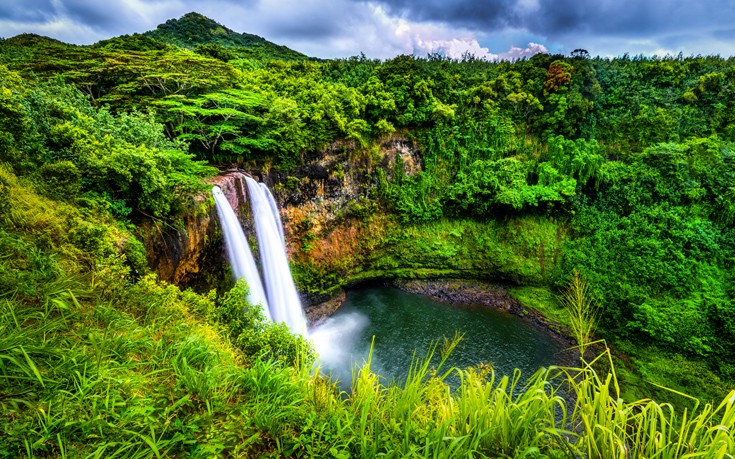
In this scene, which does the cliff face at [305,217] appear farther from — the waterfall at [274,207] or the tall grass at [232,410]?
the tall grass at [232,410]

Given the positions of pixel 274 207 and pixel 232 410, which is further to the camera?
pixel 274 207

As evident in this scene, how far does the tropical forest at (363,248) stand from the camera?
1.92 meters

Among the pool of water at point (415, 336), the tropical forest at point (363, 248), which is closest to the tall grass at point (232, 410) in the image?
the tropical forest at point (363, 248)

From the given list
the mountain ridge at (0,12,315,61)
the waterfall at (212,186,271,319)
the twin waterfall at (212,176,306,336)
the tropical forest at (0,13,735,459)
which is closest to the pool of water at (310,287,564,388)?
the tropical forest at (0,13,735,459)

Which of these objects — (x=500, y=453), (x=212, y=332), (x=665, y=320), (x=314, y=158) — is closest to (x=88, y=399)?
(x=212, y=332)

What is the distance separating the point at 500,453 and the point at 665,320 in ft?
42.1

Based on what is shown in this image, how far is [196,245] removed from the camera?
7656mm

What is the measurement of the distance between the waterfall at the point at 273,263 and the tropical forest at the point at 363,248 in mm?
262

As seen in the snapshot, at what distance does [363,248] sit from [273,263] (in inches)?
208

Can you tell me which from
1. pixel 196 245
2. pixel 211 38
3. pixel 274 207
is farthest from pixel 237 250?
pixel 211 38

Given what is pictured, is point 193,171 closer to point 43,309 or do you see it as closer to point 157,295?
point 157,295

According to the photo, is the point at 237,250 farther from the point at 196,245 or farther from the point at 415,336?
the point at 415,336

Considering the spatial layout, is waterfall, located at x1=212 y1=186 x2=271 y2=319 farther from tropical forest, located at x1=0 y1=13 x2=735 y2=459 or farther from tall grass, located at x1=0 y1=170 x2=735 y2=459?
tall grass, located at x1=0 y1=170 x2=735 y2=459

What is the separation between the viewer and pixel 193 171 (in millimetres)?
7781
